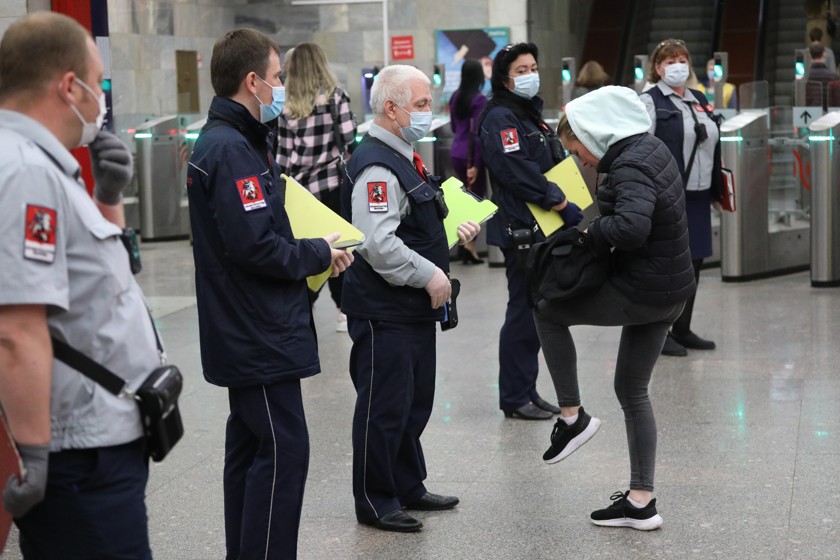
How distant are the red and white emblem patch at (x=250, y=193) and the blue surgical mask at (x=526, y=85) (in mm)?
2567

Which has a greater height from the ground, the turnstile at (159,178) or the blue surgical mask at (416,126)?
the blue surgical mask at (416,126)

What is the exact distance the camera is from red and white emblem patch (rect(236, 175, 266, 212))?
3455mm

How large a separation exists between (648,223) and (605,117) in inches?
18.7

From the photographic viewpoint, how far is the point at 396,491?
466 cm

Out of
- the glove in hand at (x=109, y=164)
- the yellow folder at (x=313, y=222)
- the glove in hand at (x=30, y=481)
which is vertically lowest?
the glove in hand at (x=30, y=481)

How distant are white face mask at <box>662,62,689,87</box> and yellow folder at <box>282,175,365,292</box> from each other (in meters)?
3.75

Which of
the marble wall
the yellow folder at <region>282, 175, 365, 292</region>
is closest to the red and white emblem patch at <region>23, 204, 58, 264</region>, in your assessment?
the yellow folder at <region>282, 175, 365, 292</region>

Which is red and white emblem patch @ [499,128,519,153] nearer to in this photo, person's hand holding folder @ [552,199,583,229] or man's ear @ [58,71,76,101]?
person's hand holding folder @ [552,199,583,229]

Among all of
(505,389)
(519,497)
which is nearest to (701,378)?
(505,389)

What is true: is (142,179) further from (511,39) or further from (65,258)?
(65,258)

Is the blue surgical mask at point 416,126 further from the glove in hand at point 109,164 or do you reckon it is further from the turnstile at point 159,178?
the turnstile at point 159,178

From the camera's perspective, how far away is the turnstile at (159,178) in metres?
14.3

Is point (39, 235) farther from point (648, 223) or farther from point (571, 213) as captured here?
point (571, 213)


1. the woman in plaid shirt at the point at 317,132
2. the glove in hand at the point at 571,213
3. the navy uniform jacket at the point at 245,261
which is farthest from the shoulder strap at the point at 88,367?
the woman in plaid shirt at the point at 317,132
